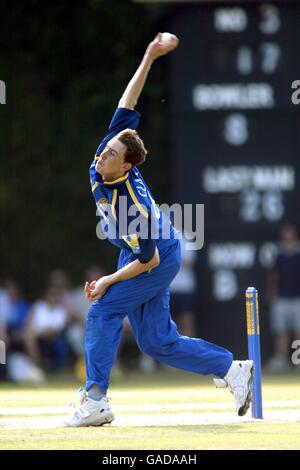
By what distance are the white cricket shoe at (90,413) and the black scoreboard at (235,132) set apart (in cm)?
808

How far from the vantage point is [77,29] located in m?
20.2

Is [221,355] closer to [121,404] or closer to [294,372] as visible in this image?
[121,404]

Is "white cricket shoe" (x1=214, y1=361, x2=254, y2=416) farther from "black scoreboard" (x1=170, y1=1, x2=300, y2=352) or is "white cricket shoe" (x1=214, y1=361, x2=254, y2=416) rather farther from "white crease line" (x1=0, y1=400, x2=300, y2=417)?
"black scoreboard" (x1=170, y1=1, x2=300, y2=352)

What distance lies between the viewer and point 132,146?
25.7 feet

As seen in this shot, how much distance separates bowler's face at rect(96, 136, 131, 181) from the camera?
306 inches

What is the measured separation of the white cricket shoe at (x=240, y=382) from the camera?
8016 millimetres

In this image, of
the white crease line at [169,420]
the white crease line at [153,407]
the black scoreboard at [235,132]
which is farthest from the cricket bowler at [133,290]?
the black scoreboard at [235,132]

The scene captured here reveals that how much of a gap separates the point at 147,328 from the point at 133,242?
2.13 ft

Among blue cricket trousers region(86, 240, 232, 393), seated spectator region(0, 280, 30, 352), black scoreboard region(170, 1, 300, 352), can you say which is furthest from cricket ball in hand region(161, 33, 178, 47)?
seated spectator region(0, 280, 30, 352)

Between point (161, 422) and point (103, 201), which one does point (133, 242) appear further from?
point (161, 422)

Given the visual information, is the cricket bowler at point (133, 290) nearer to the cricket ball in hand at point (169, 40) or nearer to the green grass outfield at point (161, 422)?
the cricket ball in hand at point (169, 40)

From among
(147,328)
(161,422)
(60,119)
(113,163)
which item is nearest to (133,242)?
(113,163)
